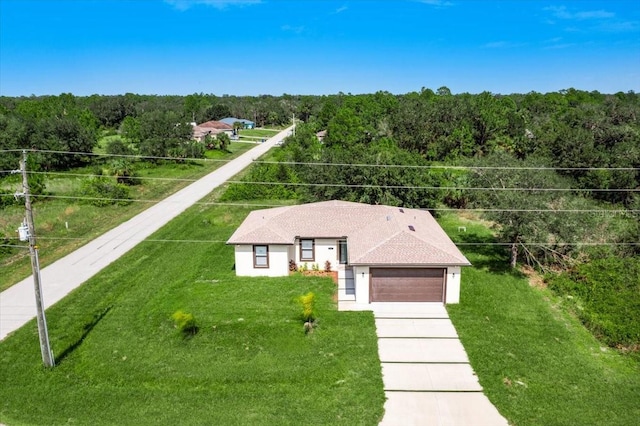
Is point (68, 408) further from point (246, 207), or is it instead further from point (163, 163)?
point (163, 163)

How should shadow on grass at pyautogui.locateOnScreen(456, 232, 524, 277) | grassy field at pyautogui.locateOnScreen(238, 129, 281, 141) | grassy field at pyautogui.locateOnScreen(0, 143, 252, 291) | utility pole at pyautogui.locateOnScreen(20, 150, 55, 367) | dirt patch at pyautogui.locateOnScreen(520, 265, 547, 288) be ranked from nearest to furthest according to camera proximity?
utility pole at pyautogui.locateOnScreen(20, 150, 55, 367)
dirt patch at pyautogui.locateOnScreen(520, 265, 547, 288)
shadow on grass at pyautogui.locateOnScreen(456, 232, 524, 277)
grassy field at pyautogui.locateOnScreen(0, 143, 252, 291)
grassy field at pyautogui.locateOnScreen(238, 129, 281, 141)

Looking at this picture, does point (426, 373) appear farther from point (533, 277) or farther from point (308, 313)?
point (533, 277)

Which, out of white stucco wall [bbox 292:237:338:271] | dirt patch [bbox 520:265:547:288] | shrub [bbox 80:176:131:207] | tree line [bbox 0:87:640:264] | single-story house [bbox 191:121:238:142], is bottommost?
dirt patch [bbox 520:265:547:288]

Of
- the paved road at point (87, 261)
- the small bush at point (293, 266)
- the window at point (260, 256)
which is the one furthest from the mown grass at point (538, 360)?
the paved road at point (87, 261)

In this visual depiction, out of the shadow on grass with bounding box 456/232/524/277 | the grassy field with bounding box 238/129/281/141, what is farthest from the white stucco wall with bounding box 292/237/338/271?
→ the grassy field with bounding box 238/129/281/141

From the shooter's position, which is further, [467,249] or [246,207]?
[246,207]

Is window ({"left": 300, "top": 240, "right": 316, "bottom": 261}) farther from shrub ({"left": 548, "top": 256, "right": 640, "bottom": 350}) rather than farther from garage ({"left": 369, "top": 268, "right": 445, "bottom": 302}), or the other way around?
shrub ({"left": 548, "top": 256, "right": 640, "bottom": 350})

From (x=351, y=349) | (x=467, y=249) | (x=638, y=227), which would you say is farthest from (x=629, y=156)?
(x=351, y=349)

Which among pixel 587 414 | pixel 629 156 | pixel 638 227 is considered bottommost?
pixel 587 414
